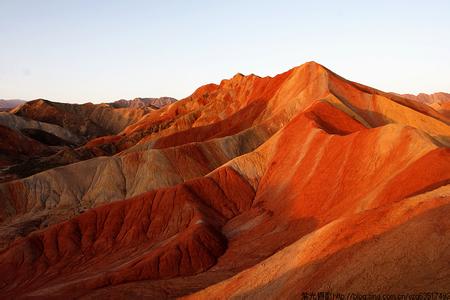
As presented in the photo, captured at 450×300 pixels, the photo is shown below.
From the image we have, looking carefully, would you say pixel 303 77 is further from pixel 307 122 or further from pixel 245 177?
pixel 245 177

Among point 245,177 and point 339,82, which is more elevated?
point 339,82

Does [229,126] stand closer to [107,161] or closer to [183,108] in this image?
A: [107,161]

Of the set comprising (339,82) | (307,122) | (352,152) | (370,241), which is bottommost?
(370,241)

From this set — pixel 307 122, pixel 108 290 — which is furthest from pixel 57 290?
pixel 307 122

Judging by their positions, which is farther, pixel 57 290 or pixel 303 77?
pixel 303 77

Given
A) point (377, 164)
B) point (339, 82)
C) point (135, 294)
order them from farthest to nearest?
point (339, 82) < point (377, 164) < point (135, 294)

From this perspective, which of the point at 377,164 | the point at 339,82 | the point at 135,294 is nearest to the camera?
the point at 135,294

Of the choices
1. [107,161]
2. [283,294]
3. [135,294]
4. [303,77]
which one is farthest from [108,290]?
[303,77]
